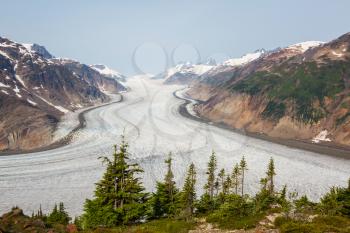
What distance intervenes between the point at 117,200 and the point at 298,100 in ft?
333

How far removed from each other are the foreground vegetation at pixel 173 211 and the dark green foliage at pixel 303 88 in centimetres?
7955

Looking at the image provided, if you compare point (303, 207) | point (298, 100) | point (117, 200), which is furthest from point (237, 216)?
point (298, 100)

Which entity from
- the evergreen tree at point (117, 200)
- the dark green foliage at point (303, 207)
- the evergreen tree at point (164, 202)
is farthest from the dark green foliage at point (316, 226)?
the evergreen tree at point (164, 202)

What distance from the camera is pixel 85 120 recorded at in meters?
150

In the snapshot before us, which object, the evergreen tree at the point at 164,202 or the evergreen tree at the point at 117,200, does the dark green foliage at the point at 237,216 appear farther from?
the evergreen tree at the point at 164,202

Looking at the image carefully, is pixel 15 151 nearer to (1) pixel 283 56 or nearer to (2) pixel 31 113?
(2) pixel 31 113

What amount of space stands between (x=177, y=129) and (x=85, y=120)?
1386 inches

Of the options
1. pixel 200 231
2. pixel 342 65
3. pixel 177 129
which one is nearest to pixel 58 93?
pixel 177 129

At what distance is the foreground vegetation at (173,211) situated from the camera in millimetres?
31361

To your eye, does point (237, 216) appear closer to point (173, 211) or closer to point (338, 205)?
point (338, 205)

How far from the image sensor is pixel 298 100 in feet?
443

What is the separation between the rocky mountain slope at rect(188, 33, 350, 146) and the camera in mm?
120756

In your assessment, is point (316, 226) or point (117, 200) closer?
point (316, 226)

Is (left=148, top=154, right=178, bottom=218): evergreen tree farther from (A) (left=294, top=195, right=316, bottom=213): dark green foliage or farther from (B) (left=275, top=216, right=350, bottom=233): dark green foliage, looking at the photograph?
(B) (left=275, top=216, right=350, bottom=233): dark green foliage
